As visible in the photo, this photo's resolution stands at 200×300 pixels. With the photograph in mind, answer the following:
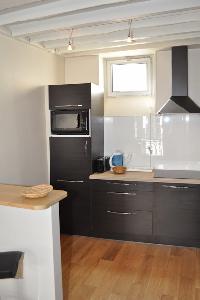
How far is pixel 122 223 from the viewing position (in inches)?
143

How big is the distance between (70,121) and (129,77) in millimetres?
1154

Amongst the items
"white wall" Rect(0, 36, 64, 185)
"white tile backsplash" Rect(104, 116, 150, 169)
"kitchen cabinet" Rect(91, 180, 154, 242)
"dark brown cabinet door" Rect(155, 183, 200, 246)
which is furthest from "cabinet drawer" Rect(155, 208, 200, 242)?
"white wall" Rect(0, 36, 64, 185)

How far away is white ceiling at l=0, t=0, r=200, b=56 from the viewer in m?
2.41

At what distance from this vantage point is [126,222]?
362 centimetres

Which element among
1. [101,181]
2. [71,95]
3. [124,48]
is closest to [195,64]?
[124,48]

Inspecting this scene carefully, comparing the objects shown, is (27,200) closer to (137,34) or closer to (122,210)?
(122,210)

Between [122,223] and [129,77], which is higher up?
[129,77]

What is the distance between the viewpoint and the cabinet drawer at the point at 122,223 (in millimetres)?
3544

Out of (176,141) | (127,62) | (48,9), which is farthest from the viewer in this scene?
(127,62)

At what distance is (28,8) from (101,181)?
2101mm

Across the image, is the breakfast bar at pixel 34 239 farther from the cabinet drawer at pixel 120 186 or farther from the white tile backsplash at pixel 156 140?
the white tile backsplash at pixel 156 140

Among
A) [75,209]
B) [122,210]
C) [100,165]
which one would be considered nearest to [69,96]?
[100,165]

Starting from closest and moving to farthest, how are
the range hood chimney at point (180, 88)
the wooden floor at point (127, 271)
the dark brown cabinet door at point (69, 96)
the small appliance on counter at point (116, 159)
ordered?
1. the wooden floor at point (127, 271)
2. the range hood chimney at point (180, 88)
3. the dark brown cabinet door at point (69, 96)
4. the small appliance on counter at point (116, 159)

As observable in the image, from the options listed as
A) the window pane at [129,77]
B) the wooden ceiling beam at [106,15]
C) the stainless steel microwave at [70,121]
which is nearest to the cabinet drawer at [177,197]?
the stainless steel microwave at [70,121]
